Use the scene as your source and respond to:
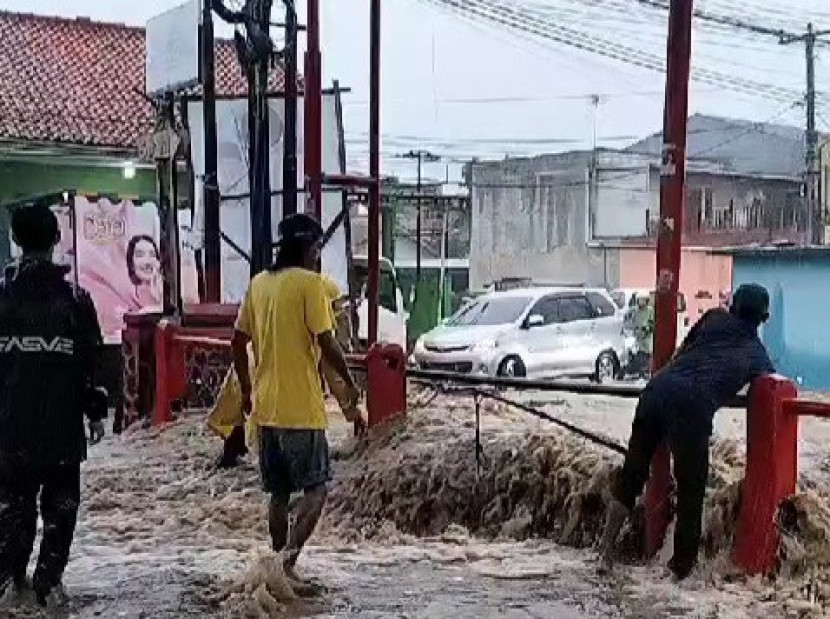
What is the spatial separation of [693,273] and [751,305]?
32149 mm

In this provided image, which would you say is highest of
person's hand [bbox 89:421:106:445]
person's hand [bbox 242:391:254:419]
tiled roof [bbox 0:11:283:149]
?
tiled roof [bbox 0:11:283:149]

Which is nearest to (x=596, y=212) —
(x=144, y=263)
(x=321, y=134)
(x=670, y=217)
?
(x=144, y=263)

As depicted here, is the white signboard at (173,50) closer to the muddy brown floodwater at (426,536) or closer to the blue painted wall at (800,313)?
the muddy brown floodwater at (426,536)

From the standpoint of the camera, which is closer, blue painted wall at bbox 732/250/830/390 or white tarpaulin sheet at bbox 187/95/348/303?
white tarpaulin sheet at bbox 187/95/348/303

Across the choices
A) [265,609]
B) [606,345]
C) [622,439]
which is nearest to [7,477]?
[265,609]

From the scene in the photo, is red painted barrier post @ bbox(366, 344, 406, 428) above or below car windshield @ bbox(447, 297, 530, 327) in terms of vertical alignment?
above

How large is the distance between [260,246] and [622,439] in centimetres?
498

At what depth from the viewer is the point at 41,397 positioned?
19.1ft

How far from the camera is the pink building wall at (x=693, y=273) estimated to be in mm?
33469

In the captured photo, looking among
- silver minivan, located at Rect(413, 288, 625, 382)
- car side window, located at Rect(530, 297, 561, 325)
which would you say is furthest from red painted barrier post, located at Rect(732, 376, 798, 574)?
car side window, located at Rect(530, 297, 561, 325)

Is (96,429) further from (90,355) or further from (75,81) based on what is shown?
(75,81)

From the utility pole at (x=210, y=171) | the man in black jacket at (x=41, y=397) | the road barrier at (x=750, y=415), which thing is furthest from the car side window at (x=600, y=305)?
the man in black jacket at (x=41, y=397)

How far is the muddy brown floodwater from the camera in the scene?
19.4ft

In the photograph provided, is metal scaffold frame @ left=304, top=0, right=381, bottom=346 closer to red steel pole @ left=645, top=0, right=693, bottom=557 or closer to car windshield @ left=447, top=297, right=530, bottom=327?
red steel pole @ left=645, top=0, right=693, bottom=557
